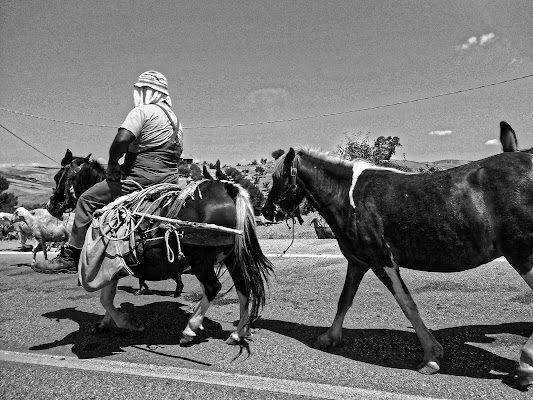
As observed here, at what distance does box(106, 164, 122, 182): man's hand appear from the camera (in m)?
4.53

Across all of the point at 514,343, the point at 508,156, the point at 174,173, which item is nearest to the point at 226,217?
the point at 174,173

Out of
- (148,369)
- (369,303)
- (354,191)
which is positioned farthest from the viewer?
(369,303)

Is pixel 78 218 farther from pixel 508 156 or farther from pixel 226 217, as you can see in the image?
pixel 508 156

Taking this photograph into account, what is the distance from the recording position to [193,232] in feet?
13.7

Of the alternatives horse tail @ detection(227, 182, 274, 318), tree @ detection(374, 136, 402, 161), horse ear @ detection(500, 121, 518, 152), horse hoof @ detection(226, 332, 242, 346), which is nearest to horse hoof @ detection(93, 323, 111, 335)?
horse hoof @ detection(226, 332, 242, 346)

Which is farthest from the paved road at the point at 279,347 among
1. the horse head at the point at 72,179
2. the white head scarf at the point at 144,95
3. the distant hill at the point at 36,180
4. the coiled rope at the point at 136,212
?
the distant hill at the point at 36,180

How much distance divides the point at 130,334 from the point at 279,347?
1.84 meters

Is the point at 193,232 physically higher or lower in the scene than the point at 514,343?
higher

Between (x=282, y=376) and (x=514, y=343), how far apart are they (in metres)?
2.41

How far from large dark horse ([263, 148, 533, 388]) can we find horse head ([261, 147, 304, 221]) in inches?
11.1

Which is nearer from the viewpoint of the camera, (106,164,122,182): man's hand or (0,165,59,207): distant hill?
(106,164,122,182): man's hand

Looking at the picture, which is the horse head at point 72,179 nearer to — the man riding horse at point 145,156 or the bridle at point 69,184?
the bridle at point 69,184

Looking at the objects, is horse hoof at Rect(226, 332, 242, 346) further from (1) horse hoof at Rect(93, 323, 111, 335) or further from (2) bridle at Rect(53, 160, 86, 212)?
(2) bridle at Rect(53, 160, 86, 212)

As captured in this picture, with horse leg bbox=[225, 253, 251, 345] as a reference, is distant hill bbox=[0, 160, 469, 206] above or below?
above
